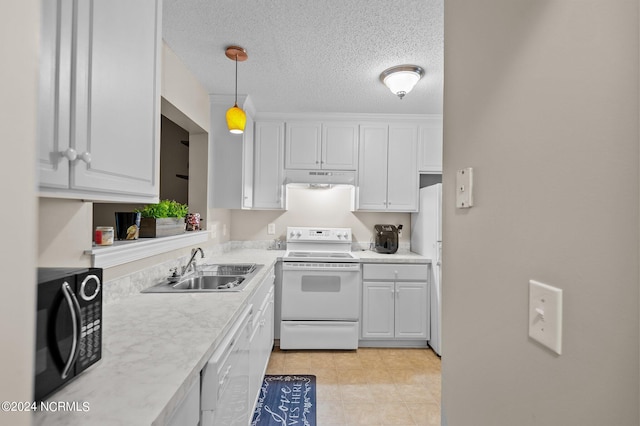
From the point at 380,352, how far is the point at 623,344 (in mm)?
2855

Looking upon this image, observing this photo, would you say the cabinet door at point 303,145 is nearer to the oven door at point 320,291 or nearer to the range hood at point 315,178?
the range hood at point 315,178

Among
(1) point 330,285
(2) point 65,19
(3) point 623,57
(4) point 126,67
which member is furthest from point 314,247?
(3) point 623,57

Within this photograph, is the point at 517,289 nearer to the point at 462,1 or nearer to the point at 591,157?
the point at 591,157

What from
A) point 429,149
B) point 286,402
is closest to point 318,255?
point 286,402

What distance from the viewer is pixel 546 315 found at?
1.84ft

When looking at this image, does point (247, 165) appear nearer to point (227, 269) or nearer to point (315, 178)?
point (315, 178)

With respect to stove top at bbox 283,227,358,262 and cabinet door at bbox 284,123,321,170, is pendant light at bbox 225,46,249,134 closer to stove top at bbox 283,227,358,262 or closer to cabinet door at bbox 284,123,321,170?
cabinet door at bbox 284,123,321,170

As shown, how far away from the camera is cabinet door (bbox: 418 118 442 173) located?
3.38 m

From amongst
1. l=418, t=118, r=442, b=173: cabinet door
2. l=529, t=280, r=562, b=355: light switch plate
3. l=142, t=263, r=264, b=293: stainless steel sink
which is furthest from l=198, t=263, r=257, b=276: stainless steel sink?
l=418, t=118, r=442, b=173: cabinet door

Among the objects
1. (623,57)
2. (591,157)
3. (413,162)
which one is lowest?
(591,157)

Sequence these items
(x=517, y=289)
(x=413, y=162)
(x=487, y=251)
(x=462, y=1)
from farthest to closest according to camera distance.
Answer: (x=413, y=162) → (x=462, y=1) → (x=487, y=251) → (x=517, y=289)

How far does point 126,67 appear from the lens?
1011 mm

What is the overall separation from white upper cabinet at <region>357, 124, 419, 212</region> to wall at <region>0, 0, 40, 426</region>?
3.13 m

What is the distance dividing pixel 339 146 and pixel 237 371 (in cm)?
254
